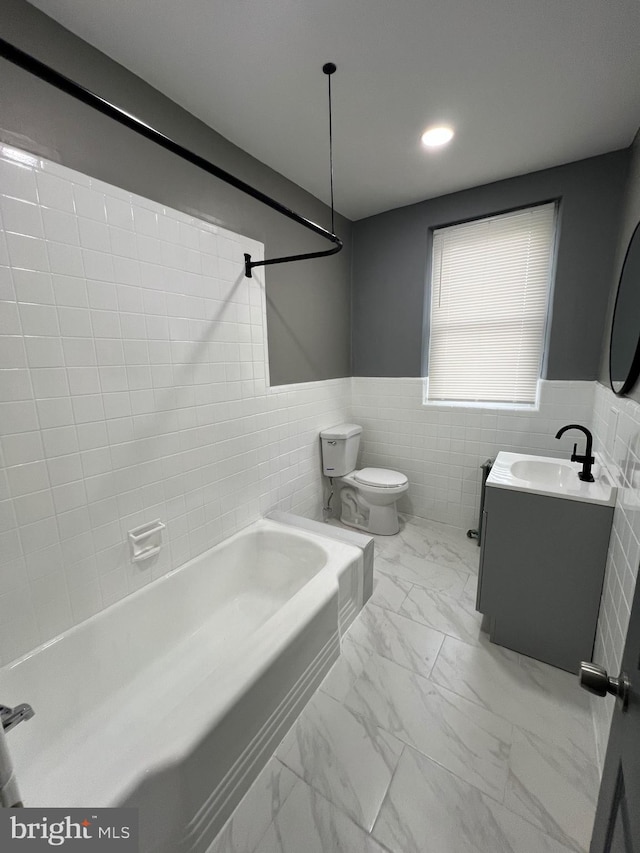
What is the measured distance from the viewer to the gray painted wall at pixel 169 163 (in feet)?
3.52

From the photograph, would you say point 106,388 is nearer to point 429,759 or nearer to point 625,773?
point 625,773

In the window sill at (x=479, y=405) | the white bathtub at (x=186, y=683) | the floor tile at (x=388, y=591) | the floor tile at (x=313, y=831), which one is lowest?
the floor tile at (x=313, y=831)

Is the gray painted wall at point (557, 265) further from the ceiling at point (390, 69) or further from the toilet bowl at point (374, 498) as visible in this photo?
the toilet bowl at point (374, 498)

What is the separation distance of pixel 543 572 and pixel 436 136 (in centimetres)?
227

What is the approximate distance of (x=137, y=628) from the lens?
1.42m

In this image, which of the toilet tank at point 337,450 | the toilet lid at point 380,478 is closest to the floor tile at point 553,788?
the toilet lid at point 380,478

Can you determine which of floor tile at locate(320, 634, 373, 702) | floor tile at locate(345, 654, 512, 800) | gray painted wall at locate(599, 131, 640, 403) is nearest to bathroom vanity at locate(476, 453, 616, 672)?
floor tile at locate(345, 654, 512, 800)

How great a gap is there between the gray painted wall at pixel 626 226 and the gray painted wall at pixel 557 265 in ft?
0.32

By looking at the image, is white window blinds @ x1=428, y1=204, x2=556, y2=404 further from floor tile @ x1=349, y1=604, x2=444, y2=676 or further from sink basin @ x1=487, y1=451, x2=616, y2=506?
floor tile @ x1=349, y1=604, x2=444, y2=676

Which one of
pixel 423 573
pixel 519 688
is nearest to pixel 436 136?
pixel 423 573

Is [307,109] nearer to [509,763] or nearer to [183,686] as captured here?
[183,686]

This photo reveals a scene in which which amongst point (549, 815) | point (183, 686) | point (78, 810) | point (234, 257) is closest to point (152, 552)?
point (183, 686)

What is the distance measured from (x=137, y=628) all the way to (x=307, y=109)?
8.18 feet

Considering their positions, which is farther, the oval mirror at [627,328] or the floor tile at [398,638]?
the floor tile at [398,638]
